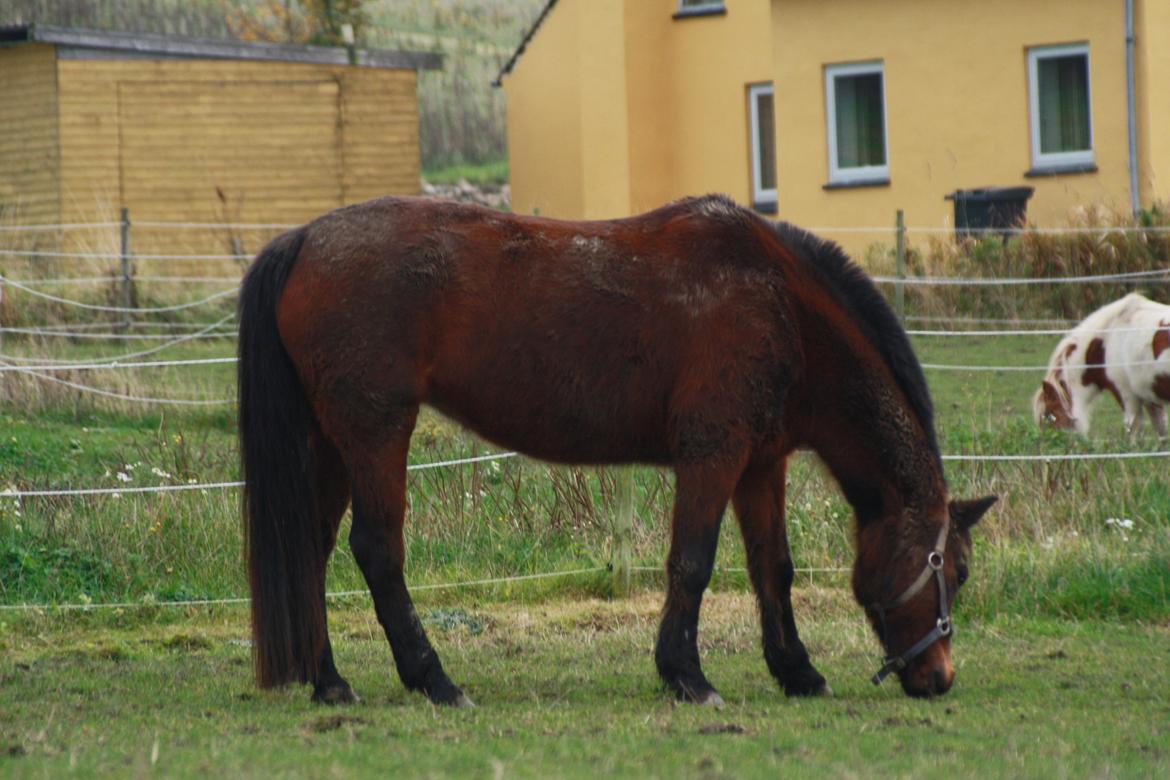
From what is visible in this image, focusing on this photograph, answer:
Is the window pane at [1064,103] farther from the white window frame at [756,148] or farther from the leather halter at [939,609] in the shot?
the leather halter at [939,609]

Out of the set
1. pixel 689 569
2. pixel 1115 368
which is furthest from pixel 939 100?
pixel 689 569

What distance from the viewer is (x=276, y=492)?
6242mm

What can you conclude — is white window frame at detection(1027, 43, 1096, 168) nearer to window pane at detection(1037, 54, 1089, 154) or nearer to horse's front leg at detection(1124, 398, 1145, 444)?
window pane at detection(1037, 54, 1089, 154)

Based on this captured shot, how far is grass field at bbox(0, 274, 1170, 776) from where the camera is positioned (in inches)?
204

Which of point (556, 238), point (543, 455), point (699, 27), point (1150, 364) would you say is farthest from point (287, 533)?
point (699, 27)

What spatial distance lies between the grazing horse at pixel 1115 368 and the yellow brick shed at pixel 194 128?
1564 centimetres

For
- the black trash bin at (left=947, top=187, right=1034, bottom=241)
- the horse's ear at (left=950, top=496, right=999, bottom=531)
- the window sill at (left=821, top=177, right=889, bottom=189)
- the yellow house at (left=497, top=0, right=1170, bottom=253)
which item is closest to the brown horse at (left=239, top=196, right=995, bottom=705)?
the horse's ear at (left=950, top=496, right=999, bottom=531)

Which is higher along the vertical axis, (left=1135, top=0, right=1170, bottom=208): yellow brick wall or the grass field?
(left=1135, top=0, right=1170, bottom=208): yellow brick wall

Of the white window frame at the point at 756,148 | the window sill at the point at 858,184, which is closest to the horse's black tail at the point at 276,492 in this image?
the window sill at the point at 858,184

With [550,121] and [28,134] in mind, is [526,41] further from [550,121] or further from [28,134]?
[28,134]

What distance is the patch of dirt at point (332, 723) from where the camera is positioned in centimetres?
555

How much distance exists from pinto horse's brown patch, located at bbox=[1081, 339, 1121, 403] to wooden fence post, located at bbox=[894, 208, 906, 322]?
14.5 feet

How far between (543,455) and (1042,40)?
59.1 feet

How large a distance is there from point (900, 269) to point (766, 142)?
839 cm
